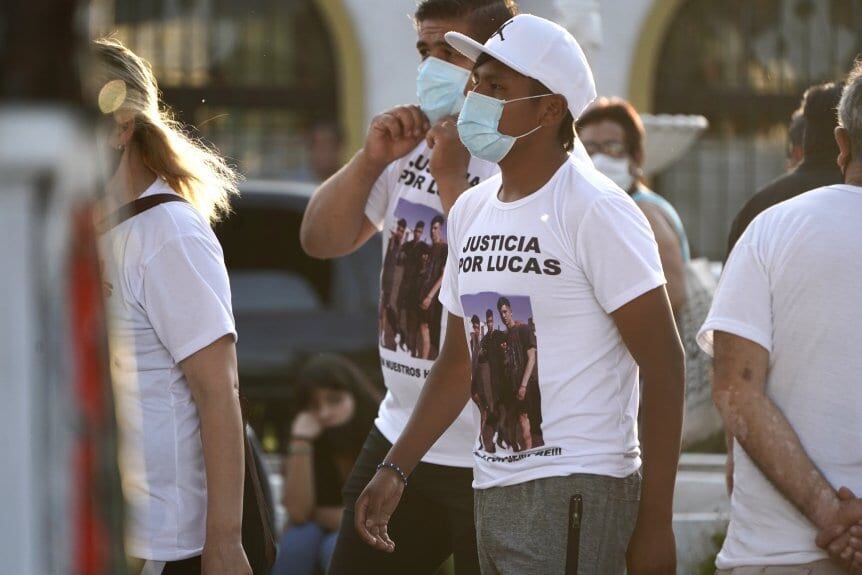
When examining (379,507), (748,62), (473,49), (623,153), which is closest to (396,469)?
(379,507)

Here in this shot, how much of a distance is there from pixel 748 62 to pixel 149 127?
487 inches

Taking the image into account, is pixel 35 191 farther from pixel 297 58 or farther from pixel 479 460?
pixel 297 58

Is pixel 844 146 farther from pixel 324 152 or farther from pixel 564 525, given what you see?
pixel 324 152

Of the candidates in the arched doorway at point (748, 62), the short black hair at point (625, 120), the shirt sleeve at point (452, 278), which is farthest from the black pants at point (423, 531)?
the arched doorway at point (748, 62)

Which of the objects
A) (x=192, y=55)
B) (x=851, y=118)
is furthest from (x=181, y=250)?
(x=192, y=55)

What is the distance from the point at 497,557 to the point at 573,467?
0.81 ft

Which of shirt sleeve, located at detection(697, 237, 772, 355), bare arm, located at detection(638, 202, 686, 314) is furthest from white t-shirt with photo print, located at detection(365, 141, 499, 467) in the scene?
bare arm, located at detection(638, 202, 686, 314)

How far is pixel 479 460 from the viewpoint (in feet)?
10.1

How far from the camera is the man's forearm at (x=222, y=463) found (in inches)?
119

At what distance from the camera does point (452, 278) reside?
3.30m

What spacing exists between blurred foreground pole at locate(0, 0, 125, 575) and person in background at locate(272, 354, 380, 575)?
4959mm

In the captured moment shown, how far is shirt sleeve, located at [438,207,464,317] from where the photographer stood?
10.7 feet

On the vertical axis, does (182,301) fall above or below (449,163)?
below

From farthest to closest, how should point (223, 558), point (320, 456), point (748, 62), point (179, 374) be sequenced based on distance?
point (748, 62), point (320, 456), point (179, 374), point (223, 558)
